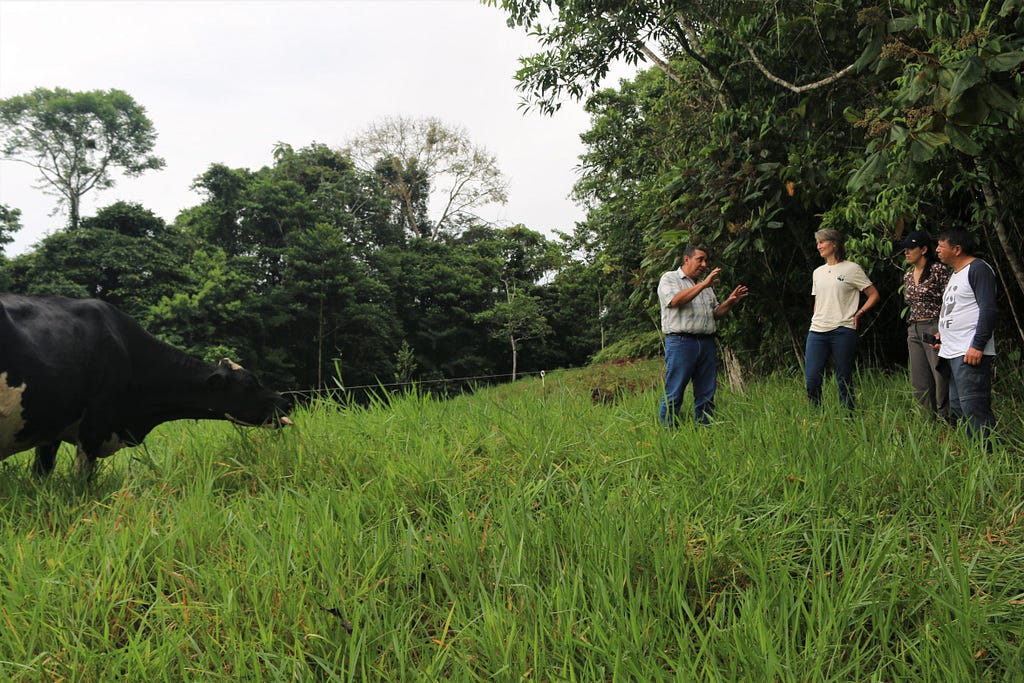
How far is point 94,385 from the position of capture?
403 centimetres

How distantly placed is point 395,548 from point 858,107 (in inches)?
224

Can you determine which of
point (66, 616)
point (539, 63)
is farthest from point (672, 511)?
point (539, 63)

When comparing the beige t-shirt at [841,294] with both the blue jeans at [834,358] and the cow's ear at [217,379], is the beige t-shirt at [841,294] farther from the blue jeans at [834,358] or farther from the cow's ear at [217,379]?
the cow's ear at [217,379]

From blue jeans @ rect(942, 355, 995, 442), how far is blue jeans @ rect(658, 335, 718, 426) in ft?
5.01

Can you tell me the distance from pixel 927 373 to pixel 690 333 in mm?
1669

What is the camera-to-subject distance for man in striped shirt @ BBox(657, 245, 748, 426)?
479 cm

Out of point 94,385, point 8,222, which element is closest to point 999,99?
point 94,385

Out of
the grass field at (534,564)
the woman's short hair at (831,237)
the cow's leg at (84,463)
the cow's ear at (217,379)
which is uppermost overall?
the woman's short hair at (831,237)

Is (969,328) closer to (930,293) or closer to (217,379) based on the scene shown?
(930,293)

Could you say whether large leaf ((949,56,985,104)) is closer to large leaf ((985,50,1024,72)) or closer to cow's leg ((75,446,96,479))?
large leaf ((985,50,1024,72))

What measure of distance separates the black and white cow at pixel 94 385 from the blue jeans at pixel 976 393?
428cm

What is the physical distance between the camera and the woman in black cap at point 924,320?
4.46 m

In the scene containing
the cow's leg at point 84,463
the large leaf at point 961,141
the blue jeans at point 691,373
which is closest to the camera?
the large leaf at point 961,141

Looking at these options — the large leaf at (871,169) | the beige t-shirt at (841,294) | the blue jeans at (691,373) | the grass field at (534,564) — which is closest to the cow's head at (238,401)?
the grass field at (534,564)
